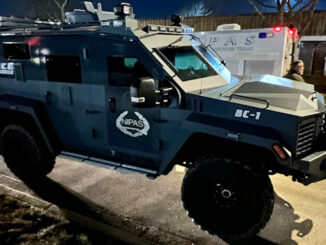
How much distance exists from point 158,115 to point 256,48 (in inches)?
258

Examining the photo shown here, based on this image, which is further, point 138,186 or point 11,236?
point 138,186

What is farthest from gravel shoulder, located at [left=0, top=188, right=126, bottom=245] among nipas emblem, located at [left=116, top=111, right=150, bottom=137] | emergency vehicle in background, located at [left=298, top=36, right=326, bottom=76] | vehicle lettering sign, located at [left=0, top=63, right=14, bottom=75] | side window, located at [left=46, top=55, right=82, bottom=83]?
emergency vehicle in background, located at [left=298, top=36, right=326, bottom=76]

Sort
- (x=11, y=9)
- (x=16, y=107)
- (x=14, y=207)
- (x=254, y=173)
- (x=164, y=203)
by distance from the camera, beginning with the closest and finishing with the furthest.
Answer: (x=254, y=173)
(x=14, y=207)
(x=164, y=203)
(x=16, y=107)
(x=11, y=9)

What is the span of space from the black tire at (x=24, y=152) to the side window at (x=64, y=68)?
0.94 metres

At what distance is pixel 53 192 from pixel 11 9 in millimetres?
56370

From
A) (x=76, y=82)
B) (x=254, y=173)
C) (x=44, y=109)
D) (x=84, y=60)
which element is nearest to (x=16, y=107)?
(x=44, y=109)

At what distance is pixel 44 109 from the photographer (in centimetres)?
429

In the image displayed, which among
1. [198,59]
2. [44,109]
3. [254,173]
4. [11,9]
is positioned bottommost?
[254,173]

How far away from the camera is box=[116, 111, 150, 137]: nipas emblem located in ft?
11.7

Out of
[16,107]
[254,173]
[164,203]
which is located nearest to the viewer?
[254,173]

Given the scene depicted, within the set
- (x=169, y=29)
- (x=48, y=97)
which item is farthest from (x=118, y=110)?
(x=169, y=29)

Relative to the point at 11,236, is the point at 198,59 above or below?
above

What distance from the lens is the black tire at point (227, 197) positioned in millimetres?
3049

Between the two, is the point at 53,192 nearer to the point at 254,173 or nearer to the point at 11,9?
the point at 254,173
